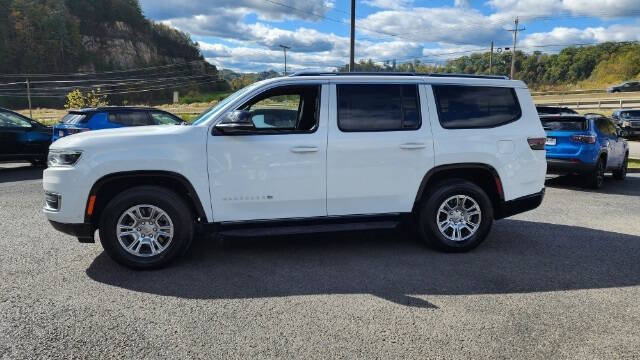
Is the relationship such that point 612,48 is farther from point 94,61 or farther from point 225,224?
point 225,224

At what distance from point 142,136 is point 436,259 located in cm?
330

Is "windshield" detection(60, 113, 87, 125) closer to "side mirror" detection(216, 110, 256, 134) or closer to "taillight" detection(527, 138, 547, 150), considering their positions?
"side mirror" detection(216, 110, 256, 134)

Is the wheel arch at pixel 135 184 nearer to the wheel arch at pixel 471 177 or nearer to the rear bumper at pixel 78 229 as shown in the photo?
the rear bumper at pixel 78 229

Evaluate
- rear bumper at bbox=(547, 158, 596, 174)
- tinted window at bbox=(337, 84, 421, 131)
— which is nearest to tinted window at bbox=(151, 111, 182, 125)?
tinted window at bbox=(337, 84, 421, 131)

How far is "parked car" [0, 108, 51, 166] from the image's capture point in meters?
11.1

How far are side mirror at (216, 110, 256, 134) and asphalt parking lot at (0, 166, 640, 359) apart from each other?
140 cm

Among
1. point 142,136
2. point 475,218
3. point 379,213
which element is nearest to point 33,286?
point 142,136

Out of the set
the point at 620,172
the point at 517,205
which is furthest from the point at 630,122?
the point at 517,205

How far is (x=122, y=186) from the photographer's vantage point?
473cm

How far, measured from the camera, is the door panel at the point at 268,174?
4.68m

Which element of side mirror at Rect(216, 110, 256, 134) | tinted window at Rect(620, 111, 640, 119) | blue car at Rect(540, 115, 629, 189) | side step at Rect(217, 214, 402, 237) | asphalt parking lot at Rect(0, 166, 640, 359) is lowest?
asphalt parking lot at Rect(0, 166, 640, 359)

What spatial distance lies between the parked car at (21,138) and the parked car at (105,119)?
1.67ft

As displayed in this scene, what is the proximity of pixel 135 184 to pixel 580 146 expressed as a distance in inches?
346

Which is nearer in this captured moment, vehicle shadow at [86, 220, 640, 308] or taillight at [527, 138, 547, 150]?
vehicle shadow at [86, 220, 640, 308]
